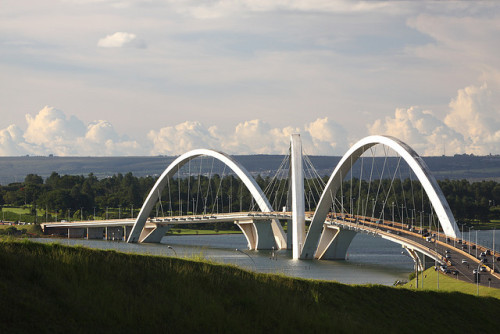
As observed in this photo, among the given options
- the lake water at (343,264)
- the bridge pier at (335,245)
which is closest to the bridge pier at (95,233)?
the lake water at (343,264)

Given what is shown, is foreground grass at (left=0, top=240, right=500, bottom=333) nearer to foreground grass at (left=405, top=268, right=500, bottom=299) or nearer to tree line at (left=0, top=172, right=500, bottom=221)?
foreground grass at (left=405, top=268, right=500, bottom=299)

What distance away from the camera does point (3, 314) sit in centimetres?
1547

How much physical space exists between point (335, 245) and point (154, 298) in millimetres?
79720

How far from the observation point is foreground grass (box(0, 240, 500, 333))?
1648 centimetres

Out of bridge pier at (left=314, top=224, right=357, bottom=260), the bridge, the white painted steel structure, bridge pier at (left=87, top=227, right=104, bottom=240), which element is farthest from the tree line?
bridge pier at (left=314, top=224, right=357, bottom=260)

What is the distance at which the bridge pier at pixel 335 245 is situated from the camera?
316ft

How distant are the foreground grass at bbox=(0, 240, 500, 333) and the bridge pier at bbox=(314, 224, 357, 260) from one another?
72.3m

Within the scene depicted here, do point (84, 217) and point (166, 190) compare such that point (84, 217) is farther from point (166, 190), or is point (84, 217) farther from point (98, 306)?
point (98, 306)

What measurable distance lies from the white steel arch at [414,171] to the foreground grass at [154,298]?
52759 millimetres

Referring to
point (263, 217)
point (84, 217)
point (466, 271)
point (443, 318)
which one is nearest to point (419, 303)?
point (443, 318)

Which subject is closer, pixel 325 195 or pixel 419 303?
pixel 419 303

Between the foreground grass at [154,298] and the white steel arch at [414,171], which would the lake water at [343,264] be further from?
the foreground grass at [154,298]

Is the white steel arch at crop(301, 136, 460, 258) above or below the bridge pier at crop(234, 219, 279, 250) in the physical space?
above

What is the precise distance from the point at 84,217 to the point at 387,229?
8782 cm
